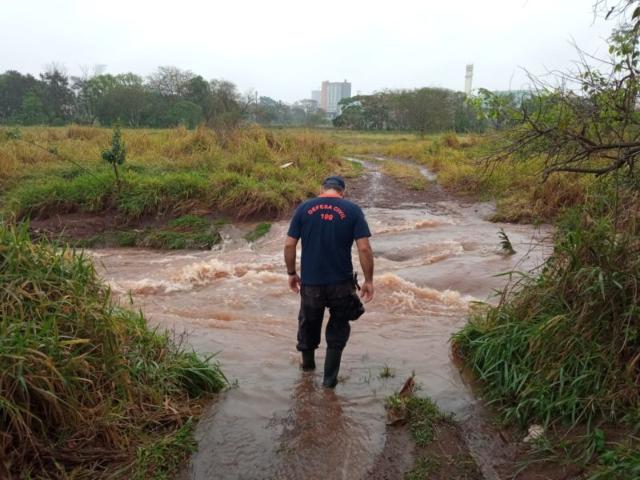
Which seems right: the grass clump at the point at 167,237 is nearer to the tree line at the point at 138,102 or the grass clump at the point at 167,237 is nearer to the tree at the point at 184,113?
the tree line at the point at 138,102

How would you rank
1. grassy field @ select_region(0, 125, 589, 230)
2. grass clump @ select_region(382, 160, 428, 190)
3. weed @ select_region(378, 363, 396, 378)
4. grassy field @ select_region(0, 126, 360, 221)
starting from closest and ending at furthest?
weed @ select_region(378, 363, 396, 378) < grassy field @ select_region(0, 125, 589, 230) < grassy field @ select_region(0, 126, 360, 221) < grass clump @ select_region(382, 160, 428, 190)

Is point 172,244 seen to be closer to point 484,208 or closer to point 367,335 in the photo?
point 367,335

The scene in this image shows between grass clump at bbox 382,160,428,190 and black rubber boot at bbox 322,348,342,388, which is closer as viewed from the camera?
black rubber boot at bbox 322,348,342,388

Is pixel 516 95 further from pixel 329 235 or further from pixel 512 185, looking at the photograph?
pixel 512 185

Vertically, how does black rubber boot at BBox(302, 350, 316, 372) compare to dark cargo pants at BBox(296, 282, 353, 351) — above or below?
below

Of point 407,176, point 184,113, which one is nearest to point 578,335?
point 407,176

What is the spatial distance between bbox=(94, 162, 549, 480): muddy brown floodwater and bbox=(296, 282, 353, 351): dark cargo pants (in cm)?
41

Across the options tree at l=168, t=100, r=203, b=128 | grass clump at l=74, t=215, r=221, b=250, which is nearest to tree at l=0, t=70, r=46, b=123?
tree at l=168, t=100, r=203, b=128

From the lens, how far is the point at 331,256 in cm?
360

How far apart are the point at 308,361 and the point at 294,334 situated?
1028 mm

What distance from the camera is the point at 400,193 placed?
547 inches

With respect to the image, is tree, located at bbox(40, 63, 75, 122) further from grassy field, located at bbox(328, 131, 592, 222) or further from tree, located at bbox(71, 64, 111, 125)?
grassy field, located at bbox(328, 131, 592, 222)

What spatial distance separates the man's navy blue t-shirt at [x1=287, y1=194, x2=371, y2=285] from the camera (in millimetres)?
3584

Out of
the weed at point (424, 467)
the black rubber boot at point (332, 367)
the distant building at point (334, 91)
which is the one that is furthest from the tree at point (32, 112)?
the distant building at point (334, 91)
